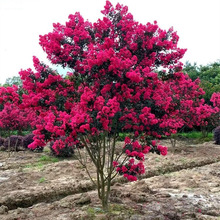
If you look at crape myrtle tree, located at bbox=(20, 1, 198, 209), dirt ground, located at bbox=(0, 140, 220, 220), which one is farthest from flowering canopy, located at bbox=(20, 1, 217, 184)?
dirt ground, located at bbox=(0, 140, 220, 220)

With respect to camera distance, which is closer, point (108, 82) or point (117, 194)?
point (108, 82)

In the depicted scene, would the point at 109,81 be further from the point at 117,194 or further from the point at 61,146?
the point at 117,194

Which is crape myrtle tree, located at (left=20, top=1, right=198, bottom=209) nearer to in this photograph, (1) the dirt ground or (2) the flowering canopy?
(2) the flowering canopy

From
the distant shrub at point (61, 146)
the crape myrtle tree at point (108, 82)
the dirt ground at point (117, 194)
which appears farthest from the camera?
the distant shrub at point (61, 146)

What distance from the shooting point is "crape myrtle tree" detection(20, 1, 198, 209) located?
4.34 metres

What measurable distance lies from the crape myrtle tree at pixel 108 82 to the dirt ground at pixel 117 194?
72cm

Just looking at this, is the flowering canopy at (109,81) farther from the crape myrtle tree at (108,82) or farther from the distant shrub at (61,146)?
the distant shrub at (61,146)

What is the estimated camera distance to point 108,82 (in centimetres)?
461

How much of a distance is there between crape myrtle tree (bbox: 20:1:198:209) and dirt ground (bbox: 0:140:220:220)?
2.36 feet

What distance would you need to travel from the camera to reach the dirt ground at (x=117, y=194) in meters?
5.32

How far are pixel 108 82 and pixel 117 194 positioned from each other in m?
2.90

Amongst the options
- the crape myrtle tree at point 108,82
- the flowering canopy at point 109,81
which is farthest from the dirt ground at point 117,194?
the flowering canopy at point 109,81

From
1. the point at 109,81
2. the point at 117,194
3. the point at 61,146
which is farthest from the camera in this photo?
the point at 117,194

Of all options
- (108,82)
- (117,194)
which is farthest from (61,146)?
(108,82)
